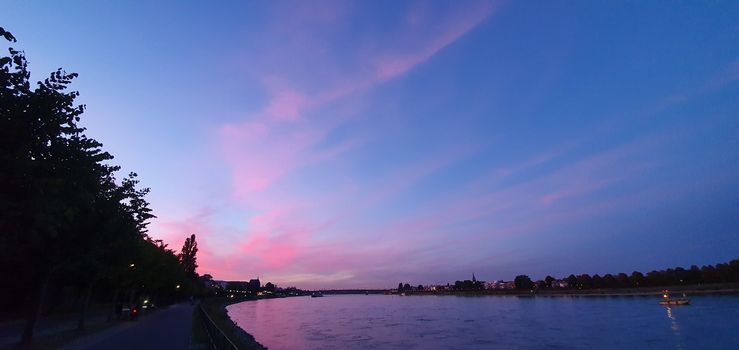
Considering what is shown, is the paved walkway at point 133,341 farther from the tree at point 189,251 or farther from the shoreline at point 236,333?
the tree at point 189,251

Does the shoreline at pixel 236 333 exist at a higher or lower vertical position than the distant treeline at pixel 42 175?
lower

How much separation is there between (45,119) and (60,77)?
1.44 meters

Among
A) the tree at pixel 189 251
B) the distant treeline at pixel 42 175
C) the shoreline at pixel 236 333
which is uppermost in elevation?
the tree at pixel 189 251

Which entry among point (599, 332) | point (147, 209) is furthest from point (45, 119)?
point (599, 332)

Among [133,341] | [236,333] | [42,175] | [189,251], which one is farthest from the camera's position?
[189,251]

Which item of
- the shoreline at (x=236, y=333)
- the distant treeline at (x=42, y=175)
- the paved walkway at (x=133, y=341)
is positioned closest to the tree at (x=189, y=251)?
the shoreline at (x=236, y=333)

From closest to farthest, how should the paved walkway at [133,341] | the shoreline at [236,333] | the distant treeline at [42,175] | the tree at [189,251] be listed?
the distant treeline at [42,175] → the paved walkway at [133,341] → the shoreline at [236,333] → the tree at [189,251]

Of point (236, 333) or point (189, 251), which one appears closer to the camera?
point (236, 333)

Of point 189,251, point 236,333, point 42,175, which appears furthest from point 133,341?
point 189,251

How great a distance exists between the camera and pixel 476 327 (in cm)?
5931

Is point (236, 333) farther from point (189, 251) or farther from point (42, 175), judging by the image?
point (189, 251)

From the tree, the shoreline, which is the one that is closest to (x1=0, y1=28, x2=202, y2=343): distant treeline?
the shoreline

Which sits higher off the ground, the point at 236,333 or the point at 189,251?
the point at 189,251

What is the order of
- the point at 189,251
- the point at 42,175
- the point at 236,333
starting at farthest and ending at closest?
the point at 189,251
the point at 236,333
the point at 42,175
